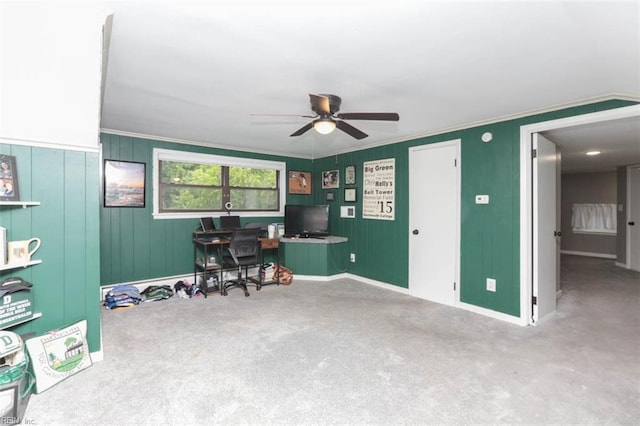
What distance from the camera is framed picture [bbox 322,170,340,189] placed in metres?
5.68

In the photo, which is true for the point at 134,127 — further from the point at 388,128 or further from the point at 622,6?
the point at 622,6

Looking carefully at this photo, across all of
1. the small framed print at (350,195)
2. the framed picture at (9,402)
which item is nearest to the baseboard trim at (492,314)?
the small framed print at (350,195)

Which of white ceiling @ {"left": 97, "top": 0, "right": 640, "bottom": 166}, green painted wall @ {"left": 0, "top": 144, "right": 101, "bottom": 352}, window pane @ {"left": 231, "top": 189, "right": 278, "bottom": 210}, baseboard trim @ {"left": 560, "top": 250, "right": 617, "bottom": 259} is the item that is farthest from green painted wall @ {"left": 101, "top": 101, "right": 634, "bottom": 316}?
baseboard trim @ {"left": 560, "top": 250, "right": 617, "bottom": 259}

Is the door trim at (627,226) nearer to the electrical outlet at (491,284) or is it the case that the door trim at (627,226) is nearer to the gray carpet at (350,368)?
the gray carpet at (350,368)

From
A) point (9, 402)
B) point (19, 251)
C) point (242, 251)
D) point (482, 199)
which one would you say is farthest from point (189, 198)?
point (482, 199)

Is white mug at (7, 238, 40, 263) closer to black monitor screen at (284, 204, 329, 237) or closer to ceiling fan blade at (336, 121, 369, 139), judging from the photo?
ceiling fan blade at (336, 121, 369, 139)

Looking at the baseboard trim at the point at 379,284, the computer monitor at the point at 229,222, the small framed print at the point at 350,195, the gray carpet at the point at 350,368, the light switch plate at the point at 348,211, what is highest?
the small framed print at the point at 350,195

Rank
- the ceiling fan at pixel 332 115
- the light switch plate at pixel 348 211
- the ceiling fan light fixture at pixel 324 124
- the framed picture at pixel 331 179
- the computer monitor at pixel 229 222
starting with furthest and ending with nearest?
the framed picture at pixel 331 179
the light switch plate at pixel 348 211
the computer monitor at pixel 229 222
the ceiling fan light fixture at pixel 324 124
the ceiling fan at pixel 332 115

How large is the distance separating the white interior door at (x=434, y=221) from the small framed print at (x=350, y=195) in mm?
1158

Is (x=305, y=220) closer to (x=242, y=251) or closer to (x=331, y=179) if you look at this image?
(x=331, y=179)

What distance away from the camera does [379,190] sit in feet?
16.1

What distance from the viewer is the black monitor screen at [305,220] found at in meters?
5.39

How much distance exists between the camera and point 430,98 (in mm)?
2889

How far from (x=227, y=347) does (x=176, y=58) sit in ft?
7.60
